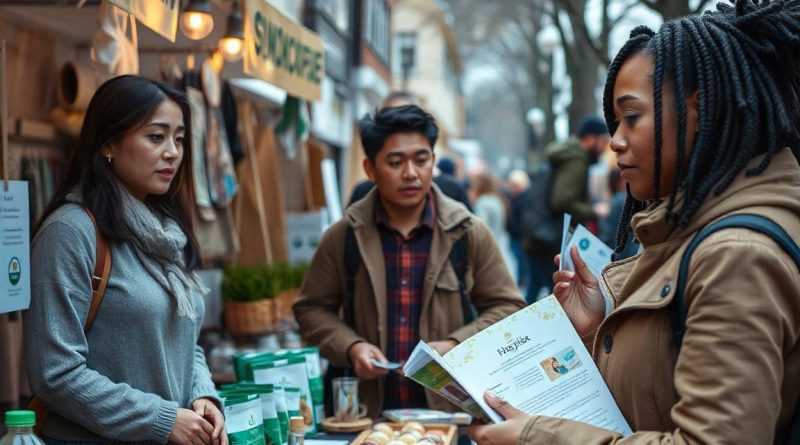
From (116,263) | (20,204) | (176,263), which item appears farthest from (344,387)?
(20,204)

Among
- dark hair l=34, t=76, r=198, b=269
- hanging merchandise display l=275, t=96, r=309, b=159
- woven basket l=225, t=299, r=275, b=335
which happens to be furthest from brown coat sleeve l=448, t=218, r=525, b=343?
hanging merchandise display l=275, t=96, r=309, b=159

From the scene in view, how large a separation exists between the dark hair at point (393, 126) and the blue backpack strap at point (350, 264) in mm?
385

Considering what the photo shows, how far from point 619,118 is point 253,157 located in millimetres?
5679

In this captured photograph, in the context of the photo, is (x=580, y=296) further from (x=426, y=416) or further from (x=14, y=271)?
(x=14, y=271)

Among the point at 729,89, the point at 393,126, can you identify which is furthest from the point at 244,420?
the point at 729,89

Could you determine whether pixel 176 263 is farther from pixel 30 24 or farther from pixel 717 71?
pixel 30 24

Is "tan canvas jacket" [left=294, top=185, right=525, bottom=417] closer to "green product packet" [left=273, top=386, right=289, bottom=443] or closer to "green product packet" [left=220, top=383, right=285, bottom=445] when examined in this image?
"green product packet" [left=273, top=386, right=289, bottom=443]

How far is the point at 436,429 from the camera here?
3.68 meters

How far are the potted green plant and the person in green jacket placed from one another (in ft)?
11.3

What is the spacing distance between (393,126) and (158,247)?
1.50 metres

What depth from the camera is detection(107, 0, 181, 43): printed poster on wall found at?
3.45 meters

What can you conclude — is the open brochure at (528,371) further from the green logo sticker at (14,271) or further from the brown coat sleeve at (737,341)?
the green logo sticker at (14,271)

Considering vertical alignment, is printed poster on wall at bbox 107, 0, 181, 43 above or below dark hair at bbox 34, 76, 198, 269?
above

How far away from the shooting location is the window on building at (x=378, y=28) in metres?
21.8
